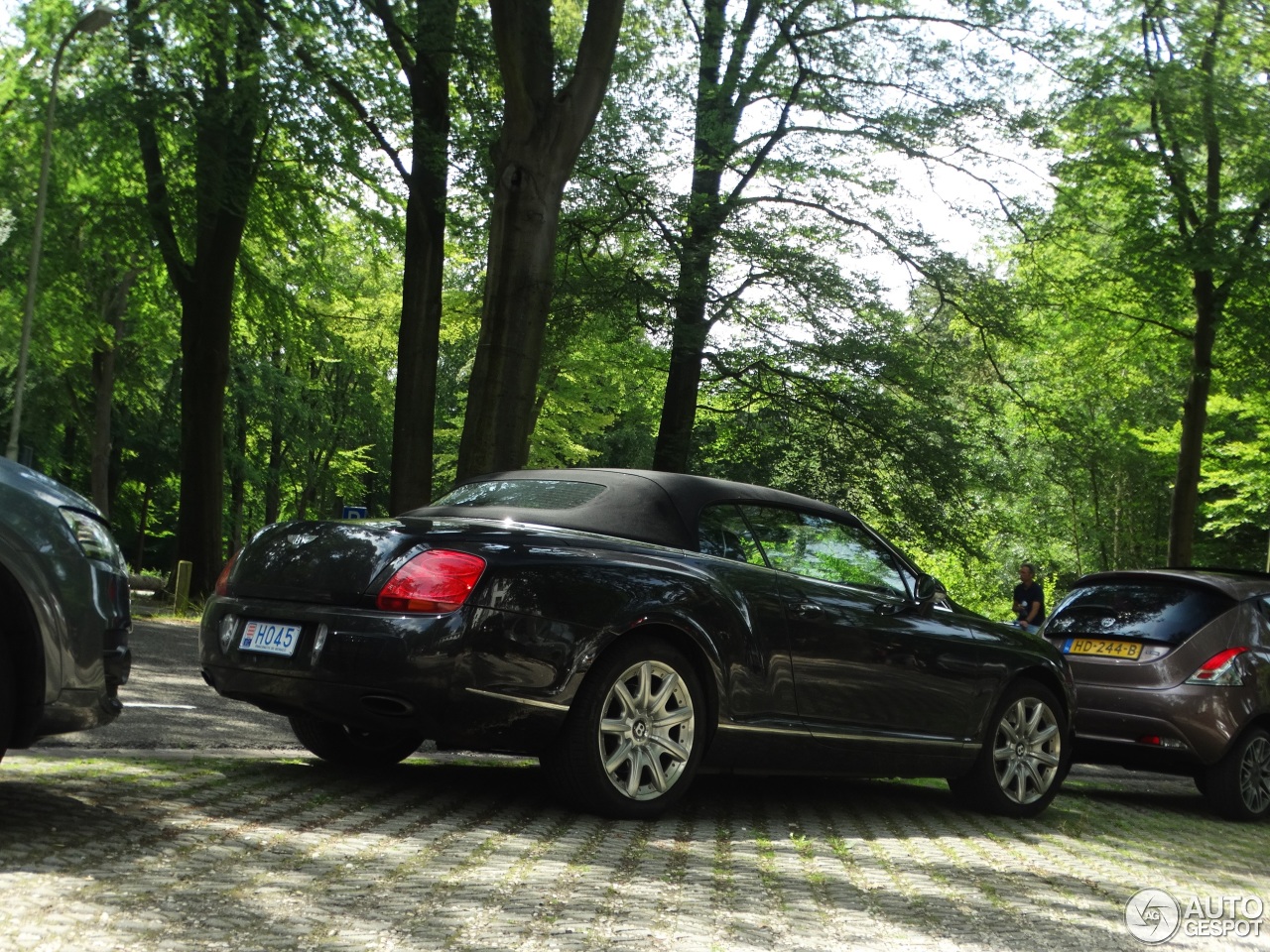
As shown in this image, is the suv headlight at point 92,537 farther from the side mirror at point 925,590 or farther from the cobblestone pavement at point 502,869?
the side mirror at point 925,590

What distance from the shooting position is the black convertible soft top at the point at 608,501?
6.57 m

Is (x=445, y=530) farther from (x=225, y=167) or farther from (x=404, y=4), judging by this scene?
(x=225, y=167)

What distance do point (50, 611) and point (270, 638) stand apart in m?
1.31

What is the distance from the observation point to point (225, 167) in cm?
2066

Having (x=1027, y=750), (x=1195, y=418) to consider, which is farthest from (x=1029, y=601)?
(x=1027, y=750)

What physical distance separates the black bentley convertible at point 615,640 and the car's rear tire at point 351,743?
1cm

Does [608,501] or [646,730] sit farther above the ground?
[608,501]

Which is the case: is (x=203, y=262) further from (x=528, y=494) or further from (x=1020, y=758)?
(x=1020, y=758)

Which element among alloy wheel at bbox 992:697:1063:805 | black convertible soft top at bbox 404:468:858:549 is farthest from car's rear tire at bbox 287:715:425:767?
alloy wheel at bbox 992:697:1063:805

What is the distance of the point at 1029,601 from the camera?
2380 centimetres

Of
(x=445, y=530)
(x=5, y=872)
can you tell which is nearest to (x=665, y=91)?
(x=445, y=530)

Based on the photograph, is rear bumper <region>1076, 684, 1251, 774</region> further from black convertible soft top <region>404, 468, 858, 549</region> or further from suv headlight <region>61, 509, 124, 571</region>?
suv headlight <region>61, 509, 124, 571</region>

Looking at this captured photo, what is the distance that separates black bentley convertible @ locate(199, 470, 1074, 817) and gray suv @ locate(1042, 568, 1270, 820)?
225cm

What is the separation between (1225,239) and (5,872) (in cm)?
2168
